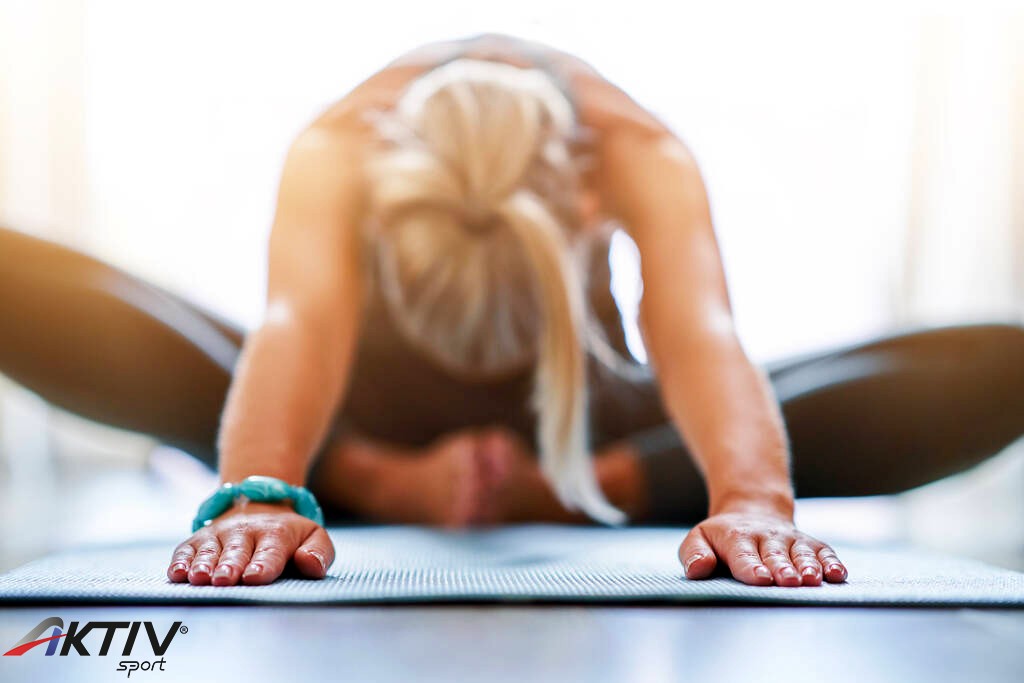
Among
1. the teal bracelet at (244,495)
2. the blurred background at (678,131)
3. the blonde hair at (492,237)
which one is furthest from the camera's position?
the blurred background at (678,131)

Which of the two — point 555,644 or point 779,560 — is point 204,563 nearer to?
point 555,644

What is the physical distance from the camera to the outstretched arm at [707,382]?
23.8 inches

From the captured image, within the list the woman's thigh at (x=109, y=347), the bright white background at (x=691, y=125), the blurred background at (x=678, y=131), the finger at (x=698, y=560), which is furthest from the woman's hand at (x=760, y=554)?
the woman's thigh at (x=109, y=347)

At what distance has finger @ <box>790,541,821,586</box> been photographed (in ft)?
1.88

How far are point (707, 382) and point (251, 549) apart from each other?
399 mm

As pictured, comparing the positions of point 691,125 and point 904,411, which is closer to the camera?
point 904,411

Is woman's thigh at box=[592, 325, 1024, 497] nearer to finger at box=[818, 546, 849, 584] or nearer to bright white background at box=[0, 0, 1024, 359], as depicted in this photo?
bright white background at box=[0, 0, 1024, 359]

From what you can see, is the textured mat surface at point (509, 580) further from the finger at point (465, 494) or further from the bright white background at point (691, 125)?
the bright white background at point (691, 125)

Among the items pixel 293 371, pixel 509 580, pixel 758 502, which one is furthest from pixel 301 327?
pixel 758 502

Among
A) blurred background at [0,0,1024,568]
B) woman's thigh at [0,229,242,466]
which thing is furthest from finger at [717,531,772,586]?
woman's thigh at [0,229,242,466]

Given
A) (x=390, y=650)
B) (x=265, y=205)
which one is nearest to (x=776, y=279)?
(x=265, y=205)

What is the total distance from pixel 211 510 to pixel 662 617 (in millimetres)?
352

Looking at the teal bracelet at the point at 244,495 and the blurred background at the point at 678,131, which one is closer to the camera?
the teal bracelet at the point at 244,495

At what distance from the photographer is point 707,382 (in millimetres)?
767
